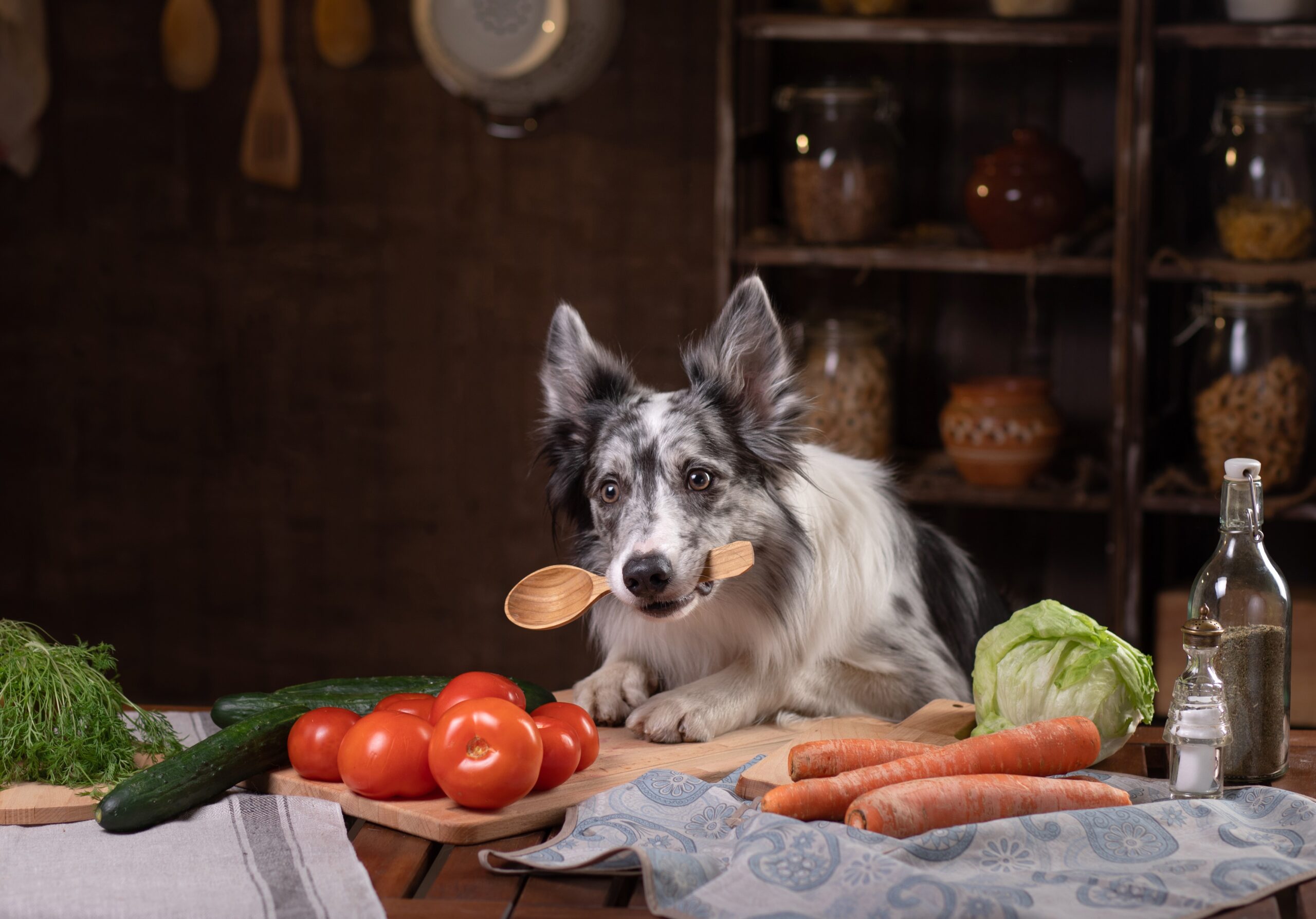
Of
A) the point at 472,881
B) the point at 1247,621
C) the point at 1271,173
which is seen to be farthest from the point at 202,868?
the point at 1271,173

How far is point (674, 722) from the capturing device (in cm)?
183

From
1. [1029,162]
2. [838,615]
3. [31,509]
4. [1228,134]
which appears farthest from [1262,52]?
[31,509]

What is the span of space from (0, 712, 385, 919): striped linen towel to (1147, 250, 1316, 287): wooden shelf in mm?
2245

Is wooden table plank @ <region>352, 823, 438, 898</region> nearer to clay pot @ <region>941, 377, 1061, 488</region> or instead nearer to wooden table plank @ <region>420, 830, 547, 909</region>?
wooden table plank @ <region>420, 830, 547, 909</region>

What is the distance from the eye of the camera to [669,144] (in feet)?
12.2

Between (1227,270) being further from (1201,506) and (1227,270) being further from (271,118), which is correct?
(271,118)

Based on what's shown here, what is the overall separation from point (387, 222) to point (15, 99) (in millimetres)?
982

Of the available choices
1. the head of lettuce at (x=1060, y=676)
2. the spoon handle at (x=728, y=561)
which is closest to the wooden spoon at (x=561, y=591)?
the spoon handle at (x=728, y=561)

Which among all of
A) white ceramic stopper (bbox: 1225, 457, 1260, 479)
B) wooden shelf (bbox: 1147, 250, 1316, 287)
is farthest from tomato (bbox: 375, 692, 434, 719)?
wooden shelf (bbox: 1147, 250, 1316, 287)

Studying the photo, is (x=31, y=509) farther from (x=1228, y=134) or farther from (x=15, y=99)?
(x=1228, y=134)

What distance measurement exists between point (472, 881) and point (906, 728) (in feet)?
2.19

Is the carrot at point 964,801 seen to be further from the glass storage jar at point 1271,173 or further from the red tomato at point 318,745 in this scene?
the glass storage jar at point 1271,173

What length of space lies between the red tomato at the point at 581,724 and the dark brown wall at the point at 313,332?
7.26ft

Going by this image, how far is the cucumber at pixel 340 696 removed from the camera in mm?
1785
